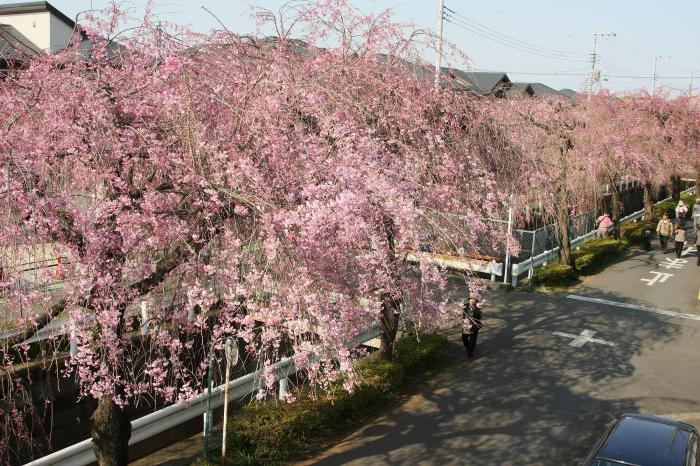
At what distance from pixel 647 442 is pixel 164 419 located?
653cm

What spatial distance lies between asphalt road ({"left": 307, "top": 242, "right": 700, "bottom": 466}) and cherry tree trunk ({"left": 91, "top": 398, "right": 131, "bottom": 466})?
9.17 ft

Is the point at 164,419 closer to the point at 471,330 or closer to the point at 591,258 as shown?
the point at 471,330

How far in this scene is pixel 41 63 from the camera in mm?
6996

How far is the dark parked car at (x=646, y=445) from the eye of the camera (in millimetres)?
7051

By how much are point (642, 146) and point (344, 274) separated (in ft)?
78.3

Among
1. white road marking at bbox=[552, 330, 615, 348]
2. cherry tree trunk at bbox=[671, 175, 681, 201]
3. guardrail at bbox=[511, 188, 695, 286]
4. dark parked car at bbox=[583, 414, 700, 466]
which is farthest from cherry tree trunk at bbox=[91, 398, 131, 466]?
cherry tree trunk at bbox=[671, 175, 681, 201]

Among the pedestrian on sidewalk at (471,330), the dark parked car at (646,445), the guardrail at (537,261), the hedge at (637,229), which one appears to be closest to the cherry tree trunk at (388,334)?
the pedestrian on sidewalk at (471,330)

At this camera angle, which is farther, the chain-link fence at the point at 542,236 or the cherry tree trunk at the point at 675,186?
the cherry tree trunk at the point at 675,186

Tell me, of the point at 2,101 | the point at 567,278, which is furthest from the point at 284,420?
the point at 567,278

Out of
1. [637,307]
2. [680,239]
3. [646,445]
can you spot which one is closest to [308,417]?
[646,445]

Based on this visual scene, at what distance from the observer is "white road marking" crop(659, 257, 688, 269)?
20828 millimetres

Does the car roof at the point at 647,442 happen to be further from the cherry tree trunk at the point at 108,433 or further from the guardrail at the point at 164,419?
the cherry tree trunk at the point at 108,433

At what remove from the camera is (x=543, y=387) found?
434 inches

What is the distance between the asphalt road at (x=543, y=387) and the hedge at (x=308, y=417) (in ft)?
1.10
